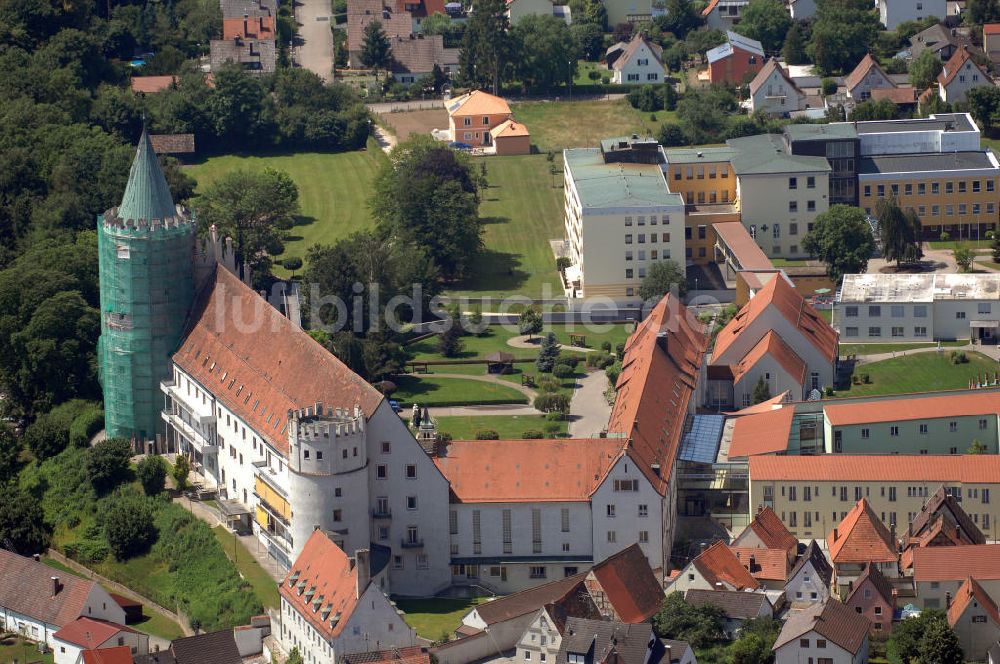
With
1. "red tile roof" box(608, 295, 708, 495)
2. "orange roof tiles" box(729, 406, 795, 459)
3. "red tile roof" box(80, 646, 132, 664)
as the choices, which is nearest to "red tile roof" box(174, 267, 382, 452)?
"red tile roof" box(608, 295, 708, 495)

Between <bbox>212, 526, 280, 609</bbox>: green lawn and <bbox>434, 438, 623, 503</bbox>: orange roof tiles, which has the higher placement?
<bbox>434, 438, 623, 503</bbox>: orange roof tiles

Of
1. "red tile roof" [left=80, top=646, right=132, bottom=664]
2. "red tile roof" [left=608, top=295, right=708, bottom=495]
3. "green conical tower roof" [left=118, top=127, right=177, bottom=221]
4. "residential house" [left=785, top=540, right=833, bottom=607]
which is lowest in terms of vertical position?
"red tile roof" [left=80, top=646, right=132, bottom=664]

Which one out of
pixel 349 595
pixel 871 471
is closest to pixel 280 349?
pixel 349 595

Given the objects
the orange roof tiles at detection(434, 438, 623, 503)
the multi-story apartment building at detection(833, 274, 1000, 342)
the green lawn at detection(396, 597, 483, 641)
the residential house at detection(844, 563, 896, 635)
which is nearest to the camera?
the residential house at detection(844, 563, 896, 635)

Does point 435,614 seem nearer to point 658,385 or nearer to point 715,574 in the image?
point 715,574

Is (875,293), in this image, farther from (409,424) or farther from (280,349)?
(280,349)

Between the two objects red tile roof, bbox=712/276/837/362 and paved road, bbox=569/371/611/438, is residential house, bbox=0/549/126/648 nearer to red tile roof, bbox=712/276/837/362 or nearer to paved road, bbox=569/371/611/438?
paved road, bbox=569/371/611/438
